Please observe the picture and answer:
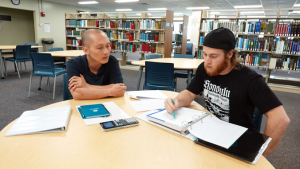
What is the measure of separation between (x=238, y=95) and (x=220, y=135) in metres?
0.42

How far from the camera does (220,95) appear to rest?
1.25m

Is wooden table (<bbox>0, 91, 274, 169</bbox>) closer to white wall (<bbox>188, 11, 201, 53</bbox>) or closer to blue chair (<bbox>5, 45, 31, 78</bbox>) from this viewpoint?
blue chair (<bbox>5, 45, 31, 78</bbox>)

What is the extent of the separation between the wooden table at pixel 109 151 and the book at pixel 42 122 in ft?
0.09

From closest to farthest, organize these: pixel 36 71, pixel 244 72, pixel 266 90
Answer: pixel 266 90, pixel 244 72, pixel 36 71

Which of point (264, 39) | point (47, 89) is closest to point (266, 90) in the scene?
point (47, 89)

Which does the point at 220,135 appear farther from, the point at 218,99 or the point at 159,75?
the point at 159,75

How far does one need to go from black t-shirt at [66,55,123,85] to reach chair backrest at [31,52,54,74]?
6.89 ft

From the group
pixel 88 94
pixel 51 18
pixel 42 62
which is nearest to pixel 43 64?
pixel 42 62

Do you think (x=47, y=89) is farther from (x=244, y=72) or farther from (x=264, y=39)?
(x=264, y=39)

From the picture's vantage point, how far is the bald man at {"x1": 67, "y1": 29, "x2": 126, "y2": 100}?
1382 millimetres

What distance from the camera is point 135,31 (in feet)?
21.2

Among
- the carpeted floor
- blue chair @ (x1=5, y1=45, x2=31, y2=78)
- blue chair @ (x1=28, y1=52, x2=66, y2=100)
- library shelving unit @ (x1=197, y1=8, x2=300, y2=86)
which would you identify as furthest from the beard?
blue chair @ (x1=5, y1=45, x2=31, y2=78)

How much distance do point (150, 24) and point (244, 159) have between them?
584cm

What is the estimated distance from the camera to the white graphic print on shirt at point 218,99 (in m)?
1.23
